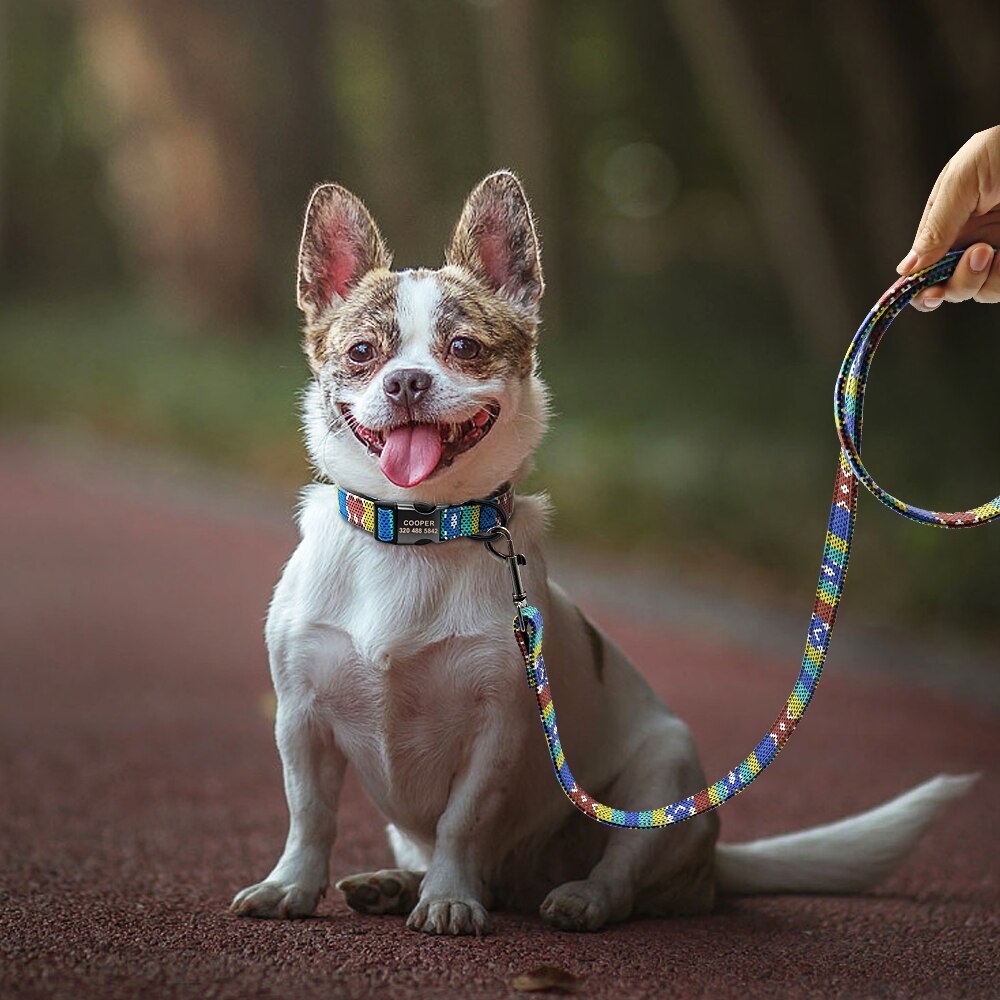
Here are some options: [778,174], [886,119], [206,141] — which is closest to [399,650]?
[886,119]

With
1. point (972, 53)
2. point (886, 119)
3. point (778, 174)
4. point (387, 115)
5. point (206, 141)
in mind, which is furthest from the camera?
point (387, 115)

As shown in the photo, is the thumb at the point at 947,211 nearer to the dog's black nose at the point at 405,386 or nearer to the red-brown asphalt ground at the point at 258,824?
the dog's black nose at the point at 405,386

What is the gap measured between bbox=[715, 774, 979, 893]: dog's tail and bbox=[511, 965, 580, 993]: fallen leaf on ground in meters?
1.12

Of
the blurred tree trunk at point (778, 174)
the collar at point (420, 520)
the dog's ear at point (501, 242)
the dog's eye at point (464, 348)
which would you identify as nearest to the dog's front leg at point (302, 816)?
the collar at point (420, 520)

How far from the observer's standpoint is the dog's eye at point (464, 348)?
3342 mm

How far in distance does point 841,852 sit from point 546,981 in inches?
55.2

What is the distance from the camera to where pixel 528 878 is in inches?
142

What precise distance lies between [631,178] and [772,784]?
1727cm

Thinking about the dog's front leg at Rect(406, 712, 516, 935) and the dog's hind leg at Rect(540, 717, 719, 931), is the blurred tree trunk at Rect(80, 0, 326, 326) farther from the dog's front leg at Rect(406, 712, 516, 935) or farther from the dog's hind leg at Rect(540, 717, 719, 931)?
the dog's front leg at Rect(406, 712, 516, 935)

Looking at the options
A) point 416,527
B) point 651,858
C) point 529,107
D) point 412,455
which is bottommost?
point 651,858

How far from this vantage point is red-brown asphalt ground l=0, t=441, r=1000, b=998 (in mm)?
2979

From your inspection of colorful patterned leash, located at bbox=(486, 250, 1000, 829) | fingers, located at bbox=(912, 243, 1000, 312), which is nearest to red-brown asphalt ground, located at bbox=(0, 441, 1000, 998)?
colorful patterned leash, located at bbox=(486, 250, 1000, 829)

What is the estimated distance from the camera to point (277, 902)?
3318 mm

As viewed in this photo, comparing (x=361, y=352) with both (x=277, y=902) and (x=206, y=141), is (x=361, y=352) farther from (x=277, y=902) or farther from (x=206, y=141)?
(x=206, y=141)
